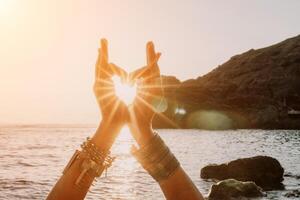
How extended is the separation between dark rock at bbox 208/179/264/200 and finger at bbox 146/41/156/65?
18.2 metres

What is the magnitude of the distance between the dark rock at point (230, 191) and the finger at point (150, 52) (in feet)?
59.6

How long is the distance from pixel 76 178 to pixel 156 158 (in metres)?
0.60

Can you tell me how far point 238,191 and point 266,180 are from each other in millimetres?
8875

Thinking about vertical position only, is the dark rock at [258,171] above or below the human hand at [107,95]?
below

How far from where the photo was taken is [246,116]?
18988cm

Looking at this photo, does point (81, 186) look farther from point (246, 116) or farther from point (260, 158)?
point (246, 116)

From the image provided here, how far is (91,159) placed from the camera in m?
2.84

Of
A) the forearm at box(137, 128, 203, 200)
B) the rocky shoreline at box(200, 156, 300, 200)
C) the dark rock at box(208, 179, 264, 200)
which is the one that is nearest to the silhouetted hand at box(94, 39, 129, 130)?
the forearm at box(137, 128, 203, 200)

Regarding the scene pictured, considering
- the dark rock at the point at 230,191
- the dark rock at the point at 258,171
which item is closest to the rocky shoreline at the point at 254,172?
the dark rock at the point at 258,171

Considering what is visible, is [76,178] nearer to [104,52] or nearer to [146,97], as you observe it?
[146,97]

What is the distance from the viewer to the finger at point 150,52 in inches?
113

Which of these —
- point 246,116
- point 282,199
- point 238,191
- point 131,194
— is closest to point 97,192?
point 131,194

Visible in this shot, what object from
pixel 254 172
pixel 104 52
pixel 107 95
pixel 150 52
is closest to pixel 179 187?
pixel 107 95

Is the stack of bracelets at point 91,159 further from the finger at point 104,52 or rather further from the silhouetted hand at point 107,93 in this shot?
the finger at point 104,52
